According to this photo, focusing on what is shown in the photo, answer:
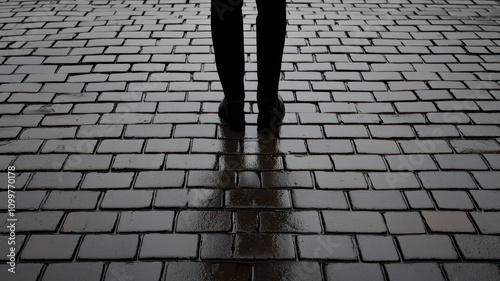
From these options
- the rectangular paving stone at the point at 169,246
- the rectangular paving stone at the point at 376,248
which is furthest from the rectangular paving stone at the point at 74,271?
the rectangular paving stone at the point at 376,248

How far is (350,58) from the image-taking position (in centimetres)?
313

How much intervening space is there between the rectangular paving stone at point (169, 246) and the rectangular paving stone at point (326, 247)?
0.46m

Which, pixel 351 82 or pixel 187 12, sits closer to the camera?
pixel 351 82

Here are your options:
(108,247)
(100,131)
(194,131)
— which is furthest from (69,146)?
(108,247)

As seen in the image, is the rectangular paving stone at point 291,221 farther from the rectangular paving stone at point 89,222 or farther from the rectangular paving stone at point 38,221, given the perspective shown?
the rectangular paving stone at point 38,221

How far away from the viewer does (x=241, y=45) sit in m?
2.07

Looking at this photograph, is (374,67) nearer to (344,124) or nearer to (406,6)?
(344,124)

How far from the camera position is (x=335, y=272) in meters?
1.59

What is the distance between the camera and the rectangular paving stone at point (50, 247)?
1659mm

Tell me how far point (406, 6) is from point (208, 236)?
3.37 meters

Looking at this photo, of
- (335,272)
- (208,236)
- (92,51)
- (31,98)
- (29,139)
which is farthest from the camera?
(92,51)

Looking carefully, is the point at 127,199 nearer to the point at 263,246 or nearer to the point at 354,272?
the point at 263,246

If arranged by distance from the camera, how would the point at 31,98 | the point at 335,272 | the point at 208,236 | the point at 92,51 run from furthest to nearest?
1. the point at 92,51
2. the point at 31,98
3. the point at 208,236
4. the point at 335,272

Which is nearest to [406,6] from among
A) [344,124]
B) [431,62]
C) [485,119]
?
[431,62]
